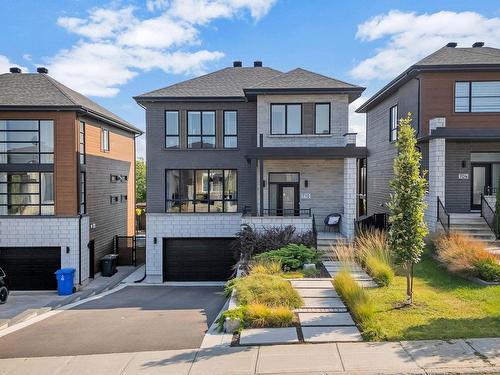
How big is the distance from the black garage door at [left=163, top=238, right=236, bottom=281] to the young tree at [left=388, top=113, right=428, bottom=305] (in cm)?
1068

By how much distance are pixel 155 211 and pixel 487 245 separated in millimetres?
13509

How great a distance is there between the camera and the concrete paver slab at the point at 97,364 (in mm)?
6672

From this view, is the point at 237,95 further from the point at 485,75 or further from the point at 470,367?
the point at 470,367

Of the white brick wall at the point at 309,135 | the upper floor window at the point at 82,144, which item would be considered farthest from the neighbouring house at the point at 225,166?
the upper floor window at the point at 82,144

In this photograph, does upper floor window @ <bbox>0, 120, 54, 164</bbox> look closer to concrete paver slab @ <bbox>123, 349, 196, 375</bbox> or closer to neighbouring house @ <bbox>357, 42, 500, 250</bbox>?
concrete paver slab @ <bbox>123, 349, 196, 375</bbox>

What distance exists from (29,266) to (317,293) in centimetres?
1369

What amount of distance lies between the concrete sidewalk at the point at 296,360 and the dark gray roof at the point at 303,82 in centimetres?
1251

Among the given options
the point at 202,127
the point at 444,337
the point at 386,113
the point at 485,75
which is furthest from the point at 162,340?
the point at 386,113

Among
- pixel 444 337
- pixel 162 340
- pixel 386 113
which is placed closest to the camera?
pixel 444 337

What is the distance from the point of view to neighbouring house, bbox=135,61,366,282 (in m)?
18.2

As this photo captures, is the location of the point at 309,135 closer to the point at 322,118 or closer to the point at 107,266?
the point at 322,118

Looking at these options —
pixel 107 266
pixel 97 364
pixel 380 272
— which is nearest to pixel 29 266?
pixel 107 266

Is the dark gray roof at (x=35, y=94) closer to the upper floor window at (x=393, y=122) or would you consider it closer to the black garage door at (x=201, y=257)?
the black garage door at (x=201, y=257)

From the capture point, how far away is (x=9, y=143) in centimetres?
Result: 1808
